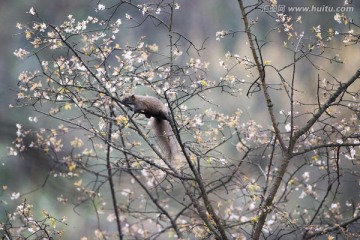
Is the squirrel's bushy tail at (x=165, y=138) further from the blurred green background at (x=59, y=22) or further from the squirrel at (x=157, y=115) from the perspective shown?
the blurred green background at (x=59, y=22)

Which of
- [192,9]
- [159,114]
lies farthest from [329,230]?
[192,9]

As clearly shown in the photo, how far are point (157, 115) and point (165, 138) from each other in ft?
0.99

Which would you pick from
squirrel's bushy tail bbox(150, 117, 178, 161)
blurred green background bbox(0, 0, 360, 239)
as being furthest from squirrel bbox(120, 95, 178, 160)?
blurred green background bbox(0, 0, 360, 239)

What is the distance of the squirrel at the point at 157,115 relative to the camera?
A: 4.96m

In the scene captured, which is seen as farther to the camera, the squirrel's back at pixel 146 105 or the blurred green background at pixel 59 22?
the blurred green background at pixel 59 22

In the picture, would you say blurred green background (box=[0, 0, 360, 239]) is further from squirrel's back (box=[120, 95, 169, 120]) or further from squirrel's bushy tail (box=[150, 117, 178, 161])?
squirrel's back (box=[120, 95, 169, 120])

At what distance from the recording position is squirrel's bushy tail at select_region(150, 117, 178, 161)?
5301 mm

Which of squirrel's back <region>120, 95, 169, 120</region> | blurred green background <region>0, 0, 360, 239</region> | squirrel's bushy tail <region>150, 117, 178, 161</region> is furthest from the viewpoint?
blurred green background <region>0, 0, 360, 239</region>

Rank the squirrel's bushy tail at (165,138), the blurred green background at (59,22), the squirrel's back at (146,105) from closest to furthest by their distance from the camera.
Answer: the squirrel's back at (146,105) → the squirrel's bushy tail at (165,138) → the blurred green background at (59,22)

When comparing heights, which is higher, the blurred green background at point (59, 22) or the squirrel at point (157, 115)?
the blurred green background at point (59, 22)

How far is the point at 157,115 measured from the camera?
201 inches

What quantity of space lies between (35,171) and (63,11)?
3554mm

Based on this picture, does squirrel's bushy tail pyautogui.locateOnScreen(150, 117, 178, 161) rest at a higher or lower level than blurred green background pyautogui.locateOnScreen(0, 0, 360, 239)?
lower

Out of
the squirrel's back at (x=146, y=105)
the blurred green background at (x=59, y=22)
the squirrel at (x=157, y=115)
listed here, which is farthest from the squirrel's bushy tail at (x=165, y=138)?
the blurred green background at (x=59, y=22)
